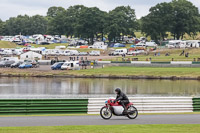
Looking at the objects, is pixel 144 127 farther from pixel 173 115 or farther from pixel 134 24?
pixel 134 24

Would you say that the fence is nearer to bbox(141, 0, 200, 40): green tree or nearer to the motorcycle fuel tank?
the motorcycle fuel tank

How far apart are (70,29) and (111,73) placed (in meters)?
118

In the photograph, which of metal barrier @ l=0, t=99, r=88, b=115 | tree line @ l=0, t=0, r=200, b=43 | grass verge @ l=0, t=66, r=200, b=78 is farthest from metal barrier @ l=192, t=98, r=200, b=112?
tree line @ l=0, t=0, r=200, b=43

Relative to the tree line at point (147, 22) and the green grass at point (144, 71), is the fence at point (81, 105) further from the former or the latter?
the tree line at point (147, 22)

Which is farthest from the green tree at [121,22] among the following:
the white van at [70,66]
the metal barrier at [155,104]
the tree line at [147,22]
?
the metal barrier at [155,104]

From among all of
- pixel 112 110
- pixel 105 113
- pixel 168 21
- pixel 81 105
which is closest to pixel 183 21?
pixel 168 21

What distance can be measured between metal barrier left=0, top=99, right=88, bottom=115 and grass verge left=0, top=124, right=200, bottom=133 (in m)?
5.49

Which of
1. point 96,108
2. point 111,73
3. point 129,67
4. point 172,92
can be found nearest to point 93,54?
point 129,67

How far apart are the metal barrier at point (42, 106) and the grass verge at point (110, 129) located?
549 cm

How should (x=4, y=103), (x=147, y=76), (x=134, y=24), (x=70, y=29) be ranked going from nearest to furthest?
(x=4, y=103) → (x=147, y=76) → (x=134, y=24) → (x=70, y=29)

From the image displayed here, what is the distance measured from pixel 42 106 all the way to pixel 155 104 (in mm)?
7521

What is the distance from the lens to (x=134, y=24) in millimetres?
178375

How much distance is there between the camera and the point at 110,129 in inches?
850

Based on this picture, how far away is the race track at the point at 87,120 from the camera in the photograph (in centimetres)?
2332
